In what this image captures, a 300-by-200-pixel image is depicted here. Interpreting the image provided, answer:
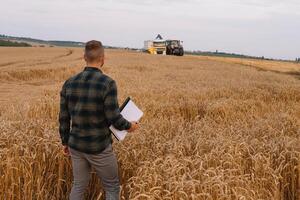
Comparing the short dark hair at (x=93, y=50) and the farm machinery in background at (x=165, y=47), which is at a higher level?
the short dark hair at (x=93, y=50)

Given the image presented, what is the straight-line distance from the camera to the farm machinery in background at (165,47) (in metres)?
68.5

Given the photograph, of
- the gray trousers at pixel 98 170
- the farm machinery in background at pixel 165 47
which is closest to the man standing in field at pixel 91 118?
the gray trousers at pixel 98 170

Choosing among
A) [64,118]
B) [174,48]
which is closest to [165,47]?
[174,48]

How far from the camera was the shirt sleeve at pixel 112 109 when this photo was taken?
4.54m

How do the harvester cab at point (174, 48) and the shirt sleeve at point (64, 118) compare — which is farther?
the harvester cab at point (174, 48)

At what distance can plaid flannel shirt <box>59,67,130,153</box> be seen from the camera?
4.56 m

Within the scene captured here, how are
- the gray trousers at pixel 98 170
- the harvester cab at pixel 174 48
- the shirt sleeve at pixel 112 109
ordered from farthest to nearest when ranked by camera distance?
the harvester cab at pixel 174 48 < the gray trousers at pixel 98 170 < the shirt sleeve at pixel 112 109

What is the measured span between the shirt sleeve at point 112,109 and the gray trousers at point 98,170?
0.33m

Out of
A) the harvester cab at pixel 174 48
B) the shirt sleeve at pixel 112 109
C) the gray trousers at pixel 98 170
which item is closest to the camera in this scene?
the shirt sleeve at pixel 112 109

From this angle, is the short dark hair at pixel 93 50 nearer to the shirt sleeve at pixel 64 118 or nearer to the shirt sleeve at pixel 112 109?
the shirt sleeve at pixel 112 109

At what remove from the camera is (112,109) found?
4566 millimetres

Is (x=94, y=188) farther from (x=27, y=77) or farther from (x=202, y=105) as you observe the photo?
(x=27, y=77)

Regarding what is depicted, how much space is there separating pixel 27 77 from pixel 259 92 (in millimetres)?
12765

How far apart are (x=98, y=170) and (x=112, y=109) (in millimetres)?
702
